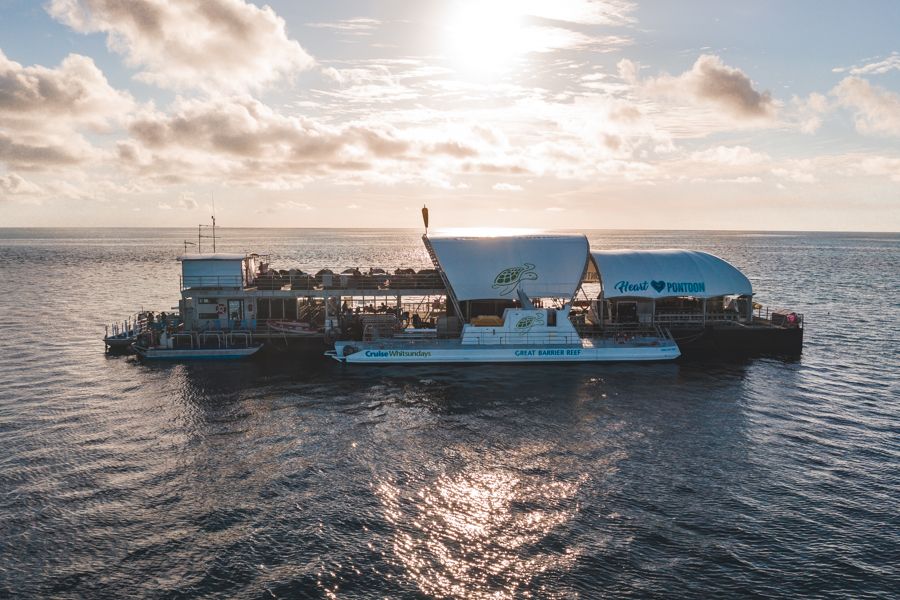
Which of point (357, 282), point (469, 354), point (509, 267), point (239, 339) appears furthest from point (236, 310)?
point (509, 267)

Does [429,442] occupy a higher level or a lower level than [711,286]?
lower

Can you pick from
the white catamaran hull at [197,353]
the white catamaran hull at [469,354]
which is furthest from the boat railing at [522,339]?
the white catamaran hull at [197,353]

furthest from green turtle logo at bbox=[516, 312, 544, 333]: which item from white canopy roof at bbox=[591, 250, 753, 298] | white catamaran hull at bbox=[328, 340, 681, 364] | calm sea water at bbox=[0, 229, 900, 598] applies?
white canopy roof at bbox=[591, 250, 753, 298]

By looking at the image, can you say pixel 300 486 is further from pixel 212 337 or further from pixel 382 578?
pixel 212 337

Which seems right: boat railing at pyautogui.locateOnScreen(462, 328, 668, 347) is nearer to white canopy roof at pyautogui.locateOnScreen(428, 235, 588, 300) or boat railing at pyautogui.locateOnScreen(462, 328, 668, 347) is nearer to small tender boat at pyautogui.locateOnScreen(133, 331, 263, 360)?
white canopy roof at pyautogui.locateOnScreen(428, 235, 588, 300)

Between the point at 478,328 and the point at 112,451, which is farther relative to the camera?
the point at 478,328

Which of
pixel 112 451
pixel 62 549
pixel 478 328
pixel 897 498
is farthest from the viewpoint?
pixel 478 328

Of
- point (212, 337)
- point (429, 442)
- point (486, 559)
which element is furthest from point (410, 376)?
point (486, 559)
